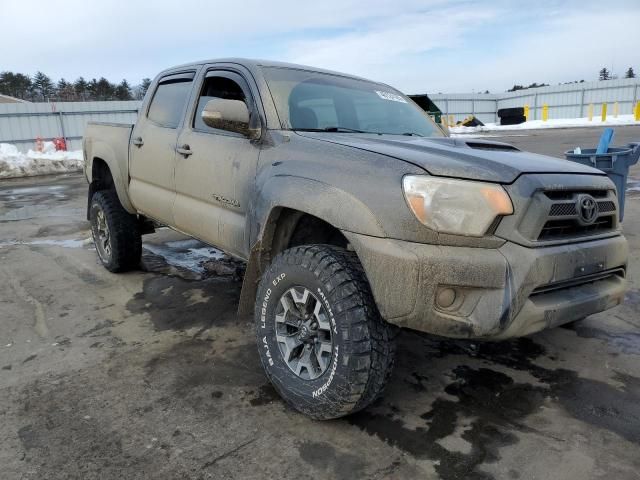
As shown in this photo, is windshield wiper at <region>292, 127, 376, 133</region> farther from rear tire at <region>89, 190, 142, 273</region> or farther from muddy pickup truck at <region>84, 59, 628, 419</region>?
rear tire at <region>89, 190, 142, 273</region>

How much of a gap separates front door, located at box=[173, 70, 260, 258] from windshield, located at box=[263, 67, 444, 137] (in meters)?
0.24

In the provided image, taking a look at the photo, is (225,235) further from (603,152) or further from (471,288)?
(603,152)

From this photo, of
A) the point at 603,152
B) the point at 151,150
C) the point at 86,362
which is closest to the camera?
the point at 86,362

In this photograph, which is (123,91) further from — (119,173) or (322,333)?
(322,333)

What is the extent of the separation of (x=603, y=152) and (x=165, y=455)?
551 centimetres

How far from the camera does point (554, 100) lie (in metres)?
39.5

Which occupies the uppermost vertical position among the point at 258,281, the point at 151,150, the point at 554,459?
the point at 151,150

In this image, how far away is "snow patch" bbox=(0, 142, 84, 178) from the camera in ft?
52.5

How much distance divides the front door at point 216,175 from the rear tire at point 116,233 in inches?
50.0

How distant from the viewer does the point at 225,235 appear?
3400mm

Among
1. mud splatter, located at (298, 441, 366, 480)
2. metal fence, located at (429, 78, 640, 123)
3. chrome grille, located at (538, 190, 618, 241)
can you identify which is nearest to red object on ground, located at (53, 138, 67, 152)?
mud splatter, located at (298, 441, 366, 480)

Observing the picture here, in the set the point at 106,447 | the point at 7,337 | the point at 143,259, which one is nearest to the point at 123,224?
the point at 143,259

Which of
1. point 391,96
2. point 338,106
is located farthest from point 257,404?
point 391,96

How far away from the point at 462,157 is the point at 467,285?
64cm
